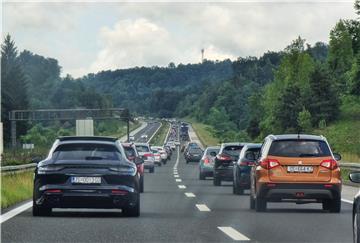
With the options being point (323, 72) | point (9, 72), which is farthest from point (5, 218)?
point (9, 72)

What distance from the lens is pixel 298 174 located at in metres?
19.3

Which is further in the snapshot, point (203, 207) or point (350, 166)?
point (350, 166)

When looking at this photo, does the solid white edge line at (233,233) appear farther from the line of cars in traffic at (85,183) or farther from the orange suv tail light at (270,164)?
the orange suv tail light at (270,164)

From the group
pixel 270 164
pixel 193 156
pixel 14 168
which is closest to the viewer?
pixel 270 164

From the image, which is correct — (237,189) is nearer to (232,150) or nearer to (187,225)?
(232,150)

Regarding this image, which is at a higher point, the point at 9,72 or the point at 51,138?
the point at 9,72

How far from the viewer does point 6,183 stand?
81.9 ft

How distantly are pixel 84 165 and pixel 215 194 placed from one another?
10645 millimetres

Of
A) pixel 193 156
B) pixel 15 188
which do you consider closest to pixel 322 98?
pixel 193 156

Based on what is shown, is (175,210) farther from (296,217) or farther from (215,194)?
(215,194)

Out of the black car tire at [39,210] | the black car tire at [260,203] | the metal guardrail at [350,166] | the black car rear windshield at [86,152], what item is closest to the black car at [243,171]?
the black car tire at [260,203]

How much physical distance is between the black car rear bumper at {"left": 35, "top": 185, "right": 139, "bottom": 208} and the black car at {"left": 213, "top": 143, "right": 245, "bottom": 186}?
16296mm

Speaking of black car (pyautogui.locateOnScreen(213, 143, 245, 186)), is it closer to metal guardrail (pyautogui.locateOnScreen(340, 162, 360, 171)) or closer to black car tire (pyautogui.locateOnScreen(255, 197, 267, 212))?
metal guardrail (pyautogui.locateOnScreen(340, 162, 360, 171))

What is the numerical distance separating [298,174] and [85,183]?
15.0ft
